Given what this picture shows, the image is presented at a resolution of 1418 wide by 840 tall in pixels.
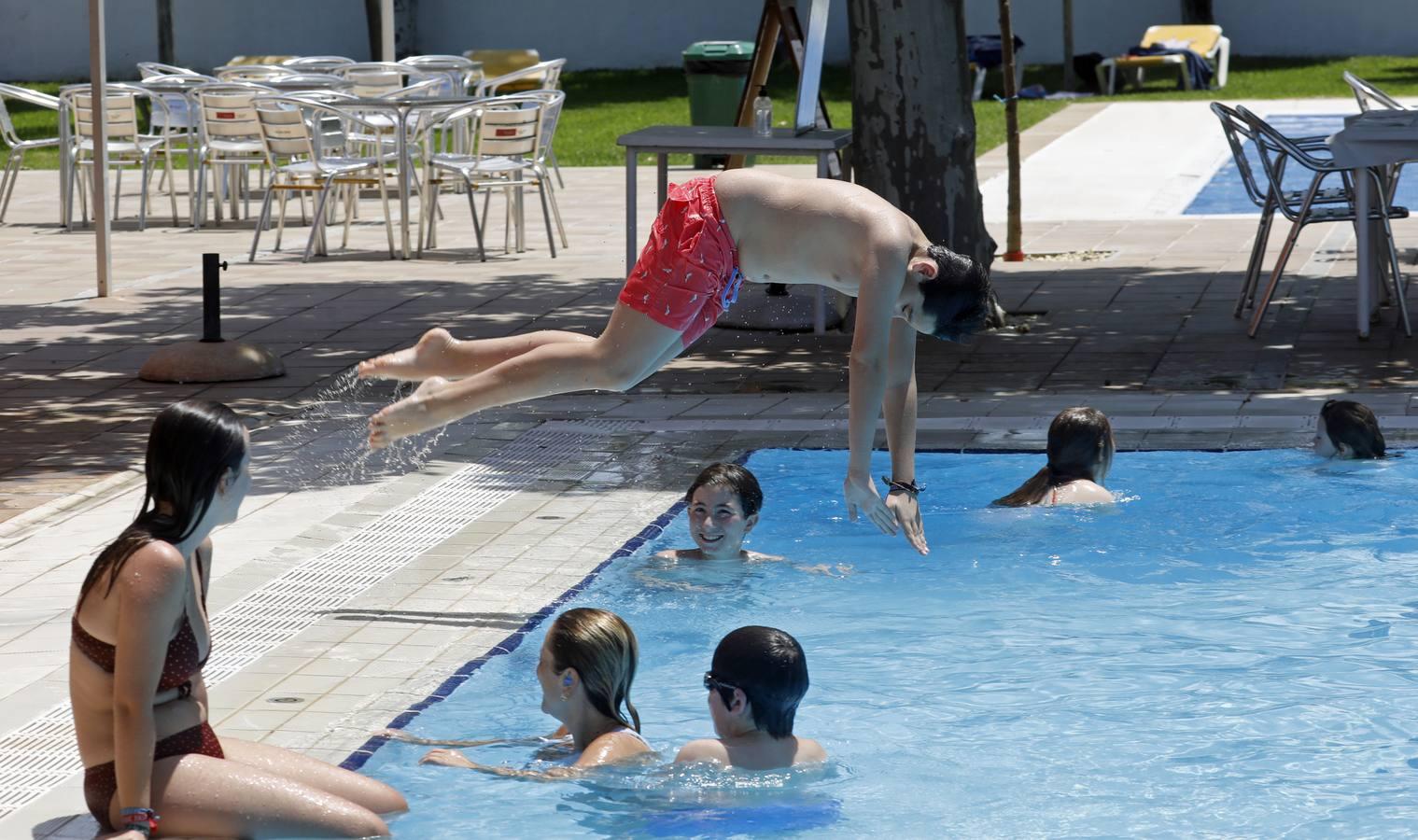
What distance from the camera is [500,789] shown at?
4734 millimetres

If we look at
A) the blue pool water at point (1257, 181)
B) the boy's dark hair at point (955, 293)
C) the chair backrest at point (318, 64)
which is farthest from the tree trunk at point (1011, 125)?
the chair backrest at point (318, 64)

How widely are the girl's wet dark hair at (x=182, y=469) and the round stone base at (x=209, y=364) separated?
608 cm

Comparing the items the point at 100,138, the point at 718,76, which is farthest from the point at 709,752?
the point at 718,76

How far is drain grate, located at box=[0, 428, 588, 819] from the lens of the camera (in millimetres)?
4438

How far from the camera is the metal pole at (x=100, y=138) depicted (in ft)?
38.1

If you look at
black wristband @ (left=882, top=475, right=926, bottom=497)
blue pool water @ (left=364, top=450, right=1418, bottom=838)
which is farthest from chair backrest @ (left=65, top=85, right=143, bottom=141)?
black wristband @ (left=882, top=475, right=926, bottom=497)

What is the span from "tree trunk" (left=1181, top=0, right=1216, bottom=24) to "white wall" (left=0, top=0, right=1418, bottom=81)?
2.70 feet

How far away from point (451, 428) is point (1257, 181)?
43.2 ft

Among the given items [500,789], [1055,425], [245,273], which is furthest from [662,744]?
[245,273]

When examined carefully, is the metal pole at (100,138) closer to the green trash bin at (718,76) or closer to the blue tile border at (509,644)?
the blue tile border at (509,644)

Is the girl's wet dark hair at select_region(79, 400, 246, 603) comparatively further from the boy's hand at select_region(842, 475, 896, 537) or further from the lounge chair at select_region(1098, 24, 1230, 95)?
the lounge chair at select_region(1098, 24, 1230, 95)

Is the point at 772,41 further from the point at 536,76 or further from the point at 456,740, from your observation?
the point at 456,740

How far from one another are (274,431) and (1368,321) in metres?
6.03

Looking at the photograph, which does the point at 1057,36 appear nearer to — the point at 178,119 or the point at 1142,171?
the point at 1142,171
